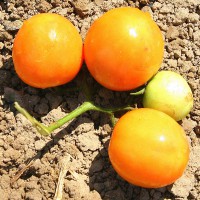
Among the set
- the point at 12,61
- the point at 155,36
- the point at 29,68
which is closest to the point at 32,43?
the point at 29,68

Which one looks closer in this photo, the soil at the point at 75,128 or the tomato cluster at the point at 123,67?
the tomato cluster at the point at 123,67

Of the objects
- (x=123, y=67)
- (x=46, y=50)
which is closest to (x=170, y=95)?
(x=123, y=67)

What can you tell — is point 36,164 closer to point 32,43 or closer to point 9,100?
point 9,100

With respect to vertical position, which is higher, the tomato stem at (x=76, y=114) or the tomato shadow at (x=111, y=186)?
the tomato stem at (x=76, y=114)

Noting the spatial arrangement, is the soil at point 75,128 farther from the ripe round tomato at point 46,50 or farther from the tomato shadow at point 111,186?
the ripe round tomato at point 46,50

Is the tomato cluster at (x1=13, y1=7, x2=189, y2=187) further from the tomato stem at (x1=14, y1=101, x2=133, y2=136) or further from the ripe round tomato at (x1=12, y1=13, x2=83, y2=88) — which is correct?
the tomato stem at (x1=14, y1=101, x2=133, y2=136)

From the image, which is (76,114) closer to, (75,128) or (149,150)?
(75,128)

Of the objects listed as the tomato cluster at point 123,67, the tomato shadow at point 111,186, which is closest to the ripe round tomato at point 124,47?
the tomato cluster at point 123,67
